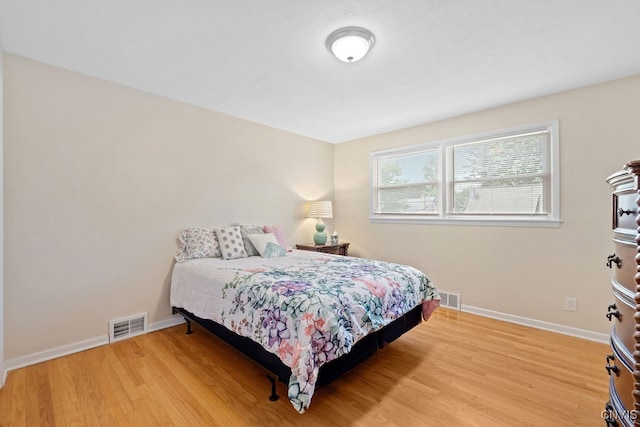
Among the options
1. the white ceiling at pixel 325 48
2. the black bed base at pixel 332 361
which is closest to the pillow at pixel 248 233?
Answer: the black bed base at pixel 332 361

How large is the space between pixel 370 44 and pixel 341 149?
2801 mm

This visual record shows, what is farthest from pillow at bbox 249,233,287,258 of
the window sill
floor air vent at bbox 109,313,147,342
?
the window sill

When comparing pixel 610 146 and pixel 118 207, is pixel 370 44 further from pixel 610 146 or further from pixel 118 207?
pixel 118 207

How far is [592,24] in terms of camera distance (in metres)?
1.81

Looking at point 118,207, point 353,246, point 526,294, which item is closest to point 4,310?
point 118,207

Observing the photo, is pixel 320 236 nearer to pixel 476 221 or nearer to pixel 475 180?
pixel 476 221

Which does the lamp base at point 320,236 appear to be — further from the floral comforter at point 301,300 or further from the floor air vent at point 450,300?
the floor air vent at point 450,300

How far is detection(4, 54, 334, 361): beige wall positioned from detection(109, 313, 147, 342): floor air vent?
0.18ft

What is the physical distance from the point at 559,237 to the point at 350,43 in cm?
268

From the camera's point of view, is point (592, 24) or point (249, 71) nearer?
point (592, 24)

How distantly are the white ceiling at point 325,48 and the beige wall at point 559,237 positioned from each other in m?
0.22

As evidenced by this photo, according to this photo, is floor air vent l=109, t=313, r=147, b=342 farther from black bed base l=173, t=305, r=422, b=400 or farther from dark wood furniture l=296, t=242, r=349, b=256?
dark wood furniture l=296, t=242, r=349, b=256

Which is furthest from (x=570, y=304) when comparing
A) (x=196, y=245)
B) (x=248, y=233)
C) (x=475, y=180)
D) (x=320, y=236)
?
(x=196, y=245)

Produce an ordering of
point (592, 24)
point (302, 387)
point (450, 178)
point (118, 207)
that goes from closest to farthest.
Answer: point (302, 387) → point (592, 24) → point (118, 207) → point (450, 178)
